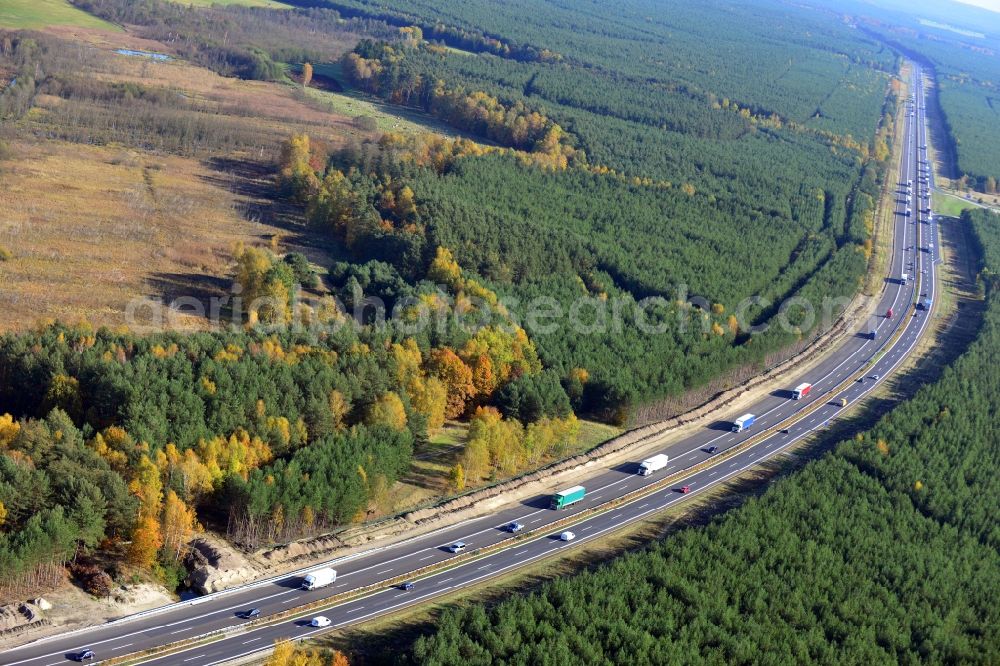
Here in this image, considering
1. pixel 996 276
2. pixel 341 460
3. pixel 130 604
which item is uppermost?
pixel 996 276

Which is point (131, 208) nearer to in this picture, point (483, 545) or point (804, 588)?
point (483, 545)

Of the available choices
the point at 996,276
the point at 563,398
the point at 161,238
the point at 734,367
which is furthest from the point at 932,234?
the point at 161,238

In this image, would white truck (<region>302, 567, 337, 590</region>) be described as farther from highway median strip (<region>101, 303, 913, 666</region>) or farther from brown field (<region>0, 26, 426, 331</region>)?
brown field (<region>0, 26, 426, 331</region>)

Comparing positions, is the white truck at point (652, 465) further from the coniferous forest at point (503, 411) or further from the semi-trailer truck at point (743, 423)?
the semi-trailer truck at point (743, 423)

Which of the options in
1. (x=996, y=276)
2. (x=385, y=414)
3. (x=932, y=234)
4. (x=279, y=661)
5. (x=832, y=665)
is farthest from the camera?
(x=932, y=234)

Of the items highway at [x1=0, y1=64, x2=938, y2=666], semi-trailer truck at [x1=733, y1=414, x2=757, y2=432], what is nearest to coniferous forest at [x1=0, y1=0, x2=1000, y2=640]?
highway at [x1=0, y1=64, x2=938, y2=666]

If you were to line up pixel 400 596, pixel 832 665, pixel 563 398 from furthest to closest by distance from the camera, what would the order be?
1. pixel 563 398
2. pixel 400 596
3. pixel 832 665

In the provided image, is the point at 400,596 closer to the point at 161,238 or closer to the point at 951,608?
the point at 951,608
